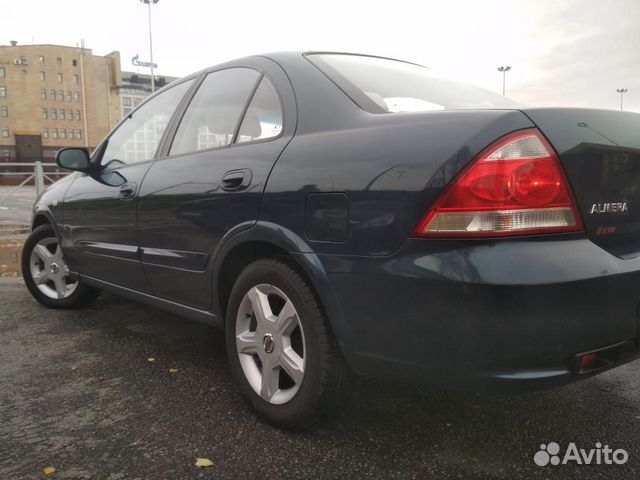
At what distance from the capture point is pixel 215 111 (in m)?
2.84

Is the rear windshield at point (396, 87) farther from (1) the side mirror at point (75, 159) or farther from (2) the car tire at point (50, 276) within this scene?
(2) the car tire at point (50, 276)

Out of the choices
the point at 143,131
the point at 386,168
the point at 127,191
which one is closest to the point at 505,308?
the point at 386,168

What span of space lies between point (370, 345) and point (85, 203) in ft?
8.39

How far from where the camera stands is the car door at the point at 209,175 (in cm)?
233

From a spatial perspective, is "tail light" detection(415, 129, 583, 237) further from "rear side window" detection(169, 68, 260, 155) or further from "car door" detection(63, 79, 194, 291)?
"car door" detection(63, 79, 194, 291)

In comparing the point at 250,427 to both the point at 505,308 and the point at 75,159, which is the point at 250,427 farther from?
the point at 75,159

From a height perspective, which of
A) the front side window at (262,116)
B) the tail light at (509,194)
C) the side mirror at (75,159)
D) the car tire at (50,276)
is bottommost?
the car tire at (50,276)

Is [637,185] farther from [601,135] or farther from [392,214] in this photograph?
[392,214]

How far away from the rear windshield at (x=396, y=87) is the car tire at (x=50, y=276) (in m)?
Result: 2.77

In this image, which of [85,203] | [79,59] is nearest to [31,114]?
[79,59]

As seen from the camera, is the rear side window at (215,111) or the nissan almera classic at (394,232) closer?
the nissan almera classic at (394,232)

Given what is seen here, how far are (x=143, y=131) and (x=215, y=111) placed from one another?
0.83m

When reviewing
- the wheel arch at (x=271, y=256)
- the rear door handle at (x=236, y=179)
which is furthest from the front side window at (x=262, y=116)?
the wheel arch at (x=271, y=256)

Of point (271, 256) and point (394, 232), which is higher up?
point (394, 232)
